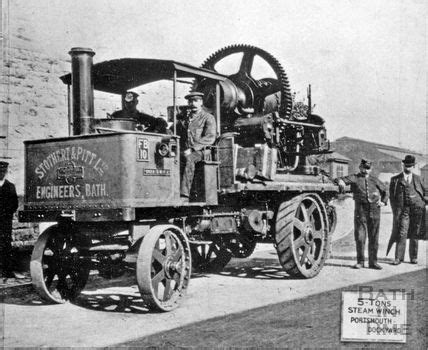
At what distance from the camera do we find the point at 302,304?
655 cm

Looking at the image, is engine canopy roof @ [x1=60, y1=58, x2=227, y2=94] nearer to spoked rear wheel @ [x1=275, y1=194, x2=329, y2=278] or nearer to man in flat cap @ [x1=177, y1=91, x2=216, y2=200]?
man in flat cap @ [x1=177, y1=91, x2=216, y2=200]

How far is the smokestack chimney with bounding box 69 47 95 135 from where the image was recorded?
22.0ft

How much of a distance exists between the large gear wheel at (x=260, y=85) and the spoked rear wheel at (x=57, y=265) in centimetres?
393

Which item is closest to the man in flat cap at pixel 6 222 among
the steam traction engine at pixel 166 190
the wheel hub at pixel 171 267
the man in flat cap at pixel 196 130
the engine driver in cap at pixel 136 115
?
the steam traction engine at pixel 166 190

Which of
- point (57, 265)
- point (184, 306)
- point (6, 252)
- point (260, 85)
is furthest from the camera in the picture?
point (260, 85)

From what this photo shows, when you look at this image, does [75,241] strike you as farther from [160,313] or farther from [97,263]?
[160,313]

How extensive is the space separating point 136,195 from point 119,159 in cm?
42

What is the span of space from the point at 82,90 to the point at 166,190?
166 centimetres

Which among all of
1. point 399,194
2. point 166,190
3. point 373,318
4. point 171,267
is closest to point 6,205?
point 166,190

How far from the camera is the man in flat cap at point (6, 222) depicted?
8.33 meters

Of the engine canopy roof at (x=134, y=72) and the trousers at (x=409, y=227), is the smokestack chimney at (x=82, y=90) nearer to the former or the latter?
the engine canopy roof at (x=134, y=72)

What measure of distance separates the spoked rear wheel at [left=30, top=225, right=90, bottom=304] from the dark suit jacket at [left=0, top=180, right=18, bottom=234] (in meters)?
1.84

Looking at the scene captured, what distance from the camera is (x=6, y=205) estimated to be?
838 cm

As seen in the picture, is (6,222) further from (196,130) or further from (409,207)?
(409,207)
